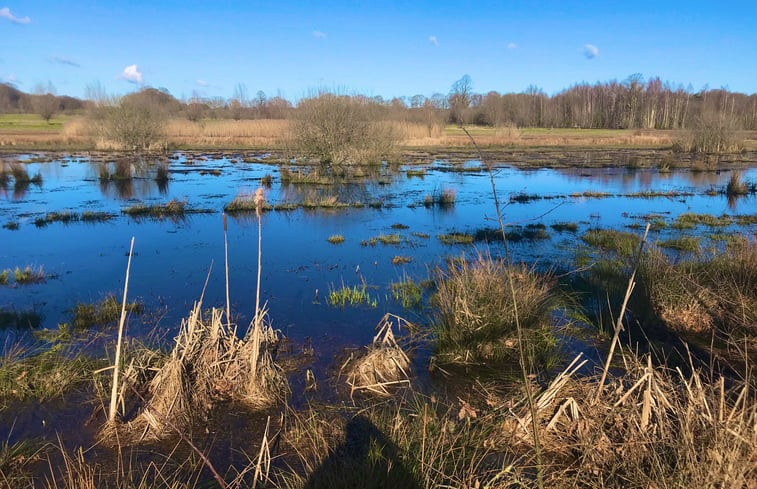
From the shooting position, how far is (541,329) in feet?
19.5

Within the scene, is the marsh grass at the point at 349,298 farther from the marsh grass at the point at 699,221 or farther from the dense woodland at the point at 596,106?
the dense woodland at the point at 596,106

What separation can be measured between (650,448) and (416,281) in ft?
20.4

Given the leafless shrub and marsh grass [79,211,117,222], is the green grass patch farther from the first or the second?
the leafless shrub

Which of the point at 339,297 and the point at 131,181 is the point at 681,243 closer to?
the point at 339,297

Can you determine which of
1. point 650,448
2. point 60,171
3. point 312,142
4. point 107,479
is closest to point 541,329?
point 650,448

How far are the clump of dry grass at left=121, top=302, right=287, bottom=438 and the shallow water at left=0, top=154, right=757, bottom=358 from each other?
1.26m

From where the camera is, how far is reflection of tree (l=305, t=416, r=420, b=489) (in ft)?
10.5

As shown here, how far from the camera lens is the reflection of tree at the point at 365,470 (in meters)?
3.21

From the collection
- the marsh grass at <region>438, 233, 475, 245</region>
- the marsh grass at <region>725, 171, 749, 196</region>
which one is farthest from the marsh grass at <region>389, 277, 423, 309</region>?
the marsh grass at <region>725, 171, 749, 196</region>

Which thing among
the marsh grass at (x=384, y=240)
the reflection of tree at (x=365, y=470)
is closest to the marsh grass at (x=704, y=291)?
the reflection of tree at (x=365, y=470)

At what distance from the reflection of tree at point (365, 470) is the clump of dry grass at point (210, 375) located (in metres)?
1.44

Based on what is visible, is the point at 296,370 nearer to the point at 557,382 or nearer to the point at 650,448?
the point at 557,382

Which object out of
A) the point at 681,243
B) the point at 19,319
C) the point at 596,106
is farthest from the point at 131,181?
the point at 596,106

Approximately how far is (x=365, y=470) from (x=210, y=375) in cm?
237
